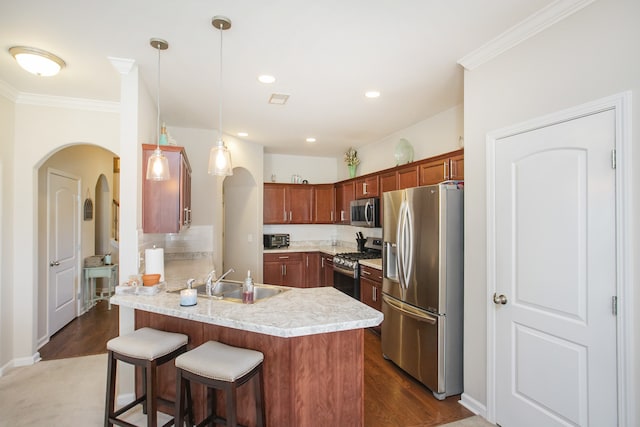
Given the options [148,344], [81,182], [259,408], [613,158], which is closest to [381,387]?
[259,408]

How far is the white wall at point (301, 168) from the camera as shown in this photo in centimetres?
631

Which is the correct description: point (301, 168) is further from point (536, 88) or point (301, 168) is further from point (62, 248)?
point (536, 88)

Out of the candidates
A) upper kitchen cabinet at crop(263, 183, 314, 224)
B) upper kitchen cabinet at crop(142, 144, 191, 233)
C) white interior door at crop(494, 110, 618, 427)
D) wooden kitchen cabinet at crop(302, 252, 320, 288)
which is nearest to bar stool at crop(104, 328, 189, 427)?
upper kitchen cabinet at crop(142, 144, 191, 233)

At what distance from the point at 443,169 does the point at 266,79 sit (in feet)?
6.21

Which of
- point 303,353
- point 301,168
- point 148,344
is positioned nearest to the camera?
point 303,353

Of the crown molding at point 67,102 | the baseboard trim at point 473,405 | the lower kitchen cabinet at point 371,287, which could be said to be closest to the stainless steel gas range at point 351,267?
the lower kitchen cabinet at point 371,287

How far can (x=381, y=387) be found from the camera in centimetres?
288

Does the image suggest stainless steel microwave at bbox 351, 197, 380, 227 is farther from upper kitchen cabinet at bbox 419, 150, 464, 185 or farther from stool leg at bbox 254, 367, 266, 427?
stool leg at bbox 254, 367, 266, 427

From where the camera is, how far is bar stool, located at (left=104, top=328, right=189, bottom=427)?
195cm

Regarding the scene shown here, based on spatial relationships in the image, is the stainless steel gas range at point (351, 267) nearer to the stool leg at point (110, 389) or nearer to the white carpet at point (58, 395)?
the white carpet at point (58, 395)

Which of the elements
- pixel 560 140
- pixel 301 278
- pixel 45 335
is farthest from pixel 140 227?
pixel 301 278

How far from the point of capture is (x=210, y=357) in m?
1.80

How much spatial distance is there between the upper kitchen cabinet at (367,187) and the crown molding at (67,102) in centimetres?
323

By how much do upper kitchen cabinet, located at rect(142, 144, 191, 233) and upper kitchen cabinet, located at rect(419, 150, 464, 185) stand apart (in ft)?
8.08
